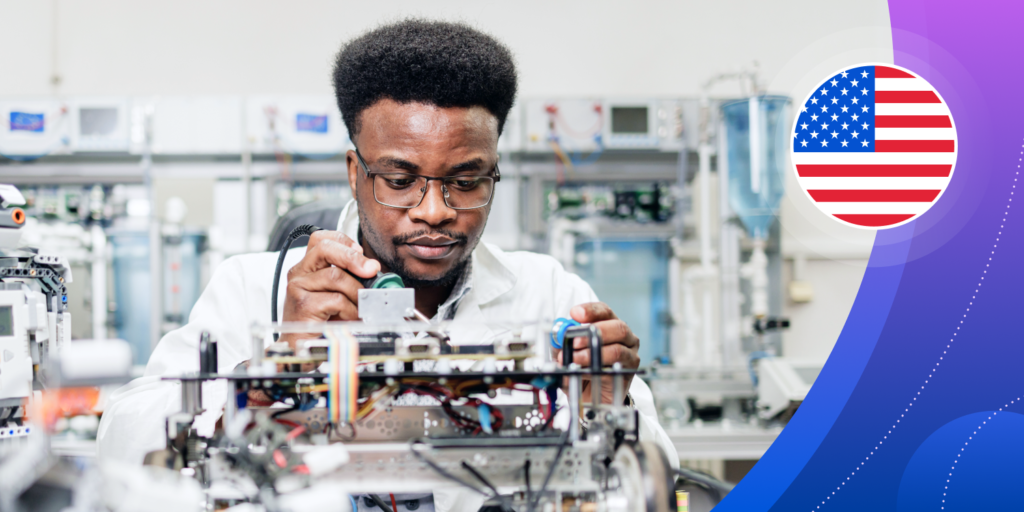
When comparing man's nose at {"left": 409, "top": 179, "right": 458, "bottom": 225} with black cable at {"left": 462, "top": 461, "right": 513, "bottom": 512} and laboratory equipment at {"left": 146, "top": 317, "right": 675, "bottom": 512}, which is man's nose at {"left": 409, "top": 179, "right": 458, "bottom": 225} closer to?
laboratory equipment at {"left": 146, "top": 317, "right": 675, "bottom": 512}

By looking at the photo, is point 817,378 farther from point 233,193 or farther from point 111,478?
point 233,193

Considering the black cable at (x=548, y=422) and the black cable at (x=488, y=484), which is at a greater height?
the black cable at (x=548, y=422)

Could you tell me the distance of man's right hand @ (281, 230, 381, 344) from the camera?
2.69ft

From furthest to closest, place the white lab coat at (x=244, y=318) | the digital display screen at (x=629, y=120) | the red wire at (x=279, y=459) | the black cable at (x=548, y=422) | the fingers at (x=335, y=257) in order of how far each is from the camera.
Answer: the digital display screen at (x=629, y=120) < the white lab coat at (x=244, y=318) < the fingers at (x=335, y=257) < the black cable at (x=548, y=422) < the red wire at (x=279, y=459)

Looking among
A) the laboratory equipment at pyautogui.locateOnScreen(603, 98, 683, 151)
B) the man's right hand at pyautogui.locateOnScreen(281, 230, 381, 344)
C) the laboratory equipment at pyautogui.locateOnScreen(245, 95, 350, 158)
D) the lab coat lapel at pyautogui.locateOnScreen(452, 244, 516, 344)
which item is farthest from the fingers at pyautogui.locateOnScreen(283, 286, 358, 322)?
the laboratory equipment at pyautogui.locateOnScreen(603, 98, 683, 151)

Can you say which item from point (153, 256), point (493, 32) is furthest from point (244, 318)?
point (493, 32)

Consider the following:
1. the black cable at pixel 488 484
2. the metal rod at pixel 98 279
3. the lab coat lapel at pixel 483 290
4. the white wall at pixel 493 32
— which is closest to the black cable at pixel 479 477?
the black cable at pixel 488 484

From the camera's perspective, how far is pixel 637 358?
2.84 feet

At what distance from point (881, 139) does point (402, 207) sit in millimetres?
2117

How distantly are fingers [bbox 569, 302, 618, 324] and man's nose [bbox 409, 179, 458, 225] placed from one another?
0.25m

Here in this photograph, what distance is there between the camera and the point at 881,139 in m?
2.41

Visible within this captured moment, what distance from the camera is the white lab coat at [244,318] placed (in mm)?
932

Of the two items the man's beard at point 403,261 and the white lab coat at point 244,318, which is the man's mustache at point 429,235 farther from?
the white lab coat at point 244,318

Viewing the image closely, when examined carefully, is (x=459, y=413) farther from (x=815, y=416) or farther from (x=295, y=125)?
(x=295, y=125)
